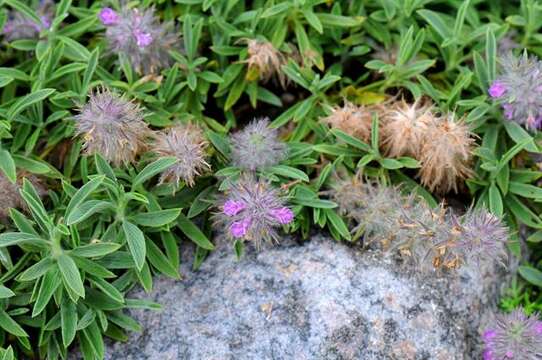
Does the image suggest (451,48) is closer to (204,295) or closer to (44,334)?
(204,295)

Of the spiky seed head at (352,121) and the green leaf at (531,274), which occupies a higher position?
the spiky seed head at (352,121)

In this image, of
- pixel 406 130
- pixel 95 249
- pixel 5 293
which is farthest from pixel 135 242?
pixel 406 130

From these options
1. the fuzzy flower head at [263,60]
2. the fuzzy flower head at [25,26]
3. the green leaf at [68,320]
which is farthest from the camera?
the fuzzy flower head at [25,26]

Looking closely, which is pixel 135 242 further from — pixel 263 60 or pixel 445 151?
pixel 445 151

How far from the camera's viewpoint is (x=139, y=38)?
3514mm

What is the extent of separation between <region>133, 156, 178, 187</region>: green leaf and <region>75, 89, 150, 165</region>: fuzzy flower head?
88 mm

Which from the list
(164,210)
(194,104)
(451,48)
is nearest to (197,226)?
(164,210)

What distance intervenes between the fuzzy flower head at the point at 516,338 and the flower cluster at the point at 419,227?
0.28 m

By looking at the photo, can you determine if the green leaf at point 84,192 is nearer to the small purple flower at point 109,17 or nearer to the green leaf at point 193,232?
the green leaf at point 193,232

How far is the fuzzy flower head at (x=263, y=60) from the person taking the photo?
3.66 metres

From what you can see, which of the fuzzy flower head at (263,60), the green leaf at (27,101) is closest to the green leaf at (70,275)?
the green leaf at (27,101)

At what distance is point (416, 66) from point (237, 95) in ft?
3.00

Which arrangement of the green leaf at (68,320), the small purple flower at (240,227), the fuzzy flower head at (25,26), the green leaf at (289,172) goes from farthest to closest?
the fuzzy flower head at (25,26)
the green leaf at (289,172)
the small purple flower at (240,227)
the green leaf at (68,320)

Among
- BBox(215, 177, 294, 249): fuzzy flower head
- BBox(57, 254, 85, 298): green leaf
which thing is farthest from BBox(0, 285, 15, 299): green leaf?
BBox(215, 177, 294, 249): fuzzy flower head
